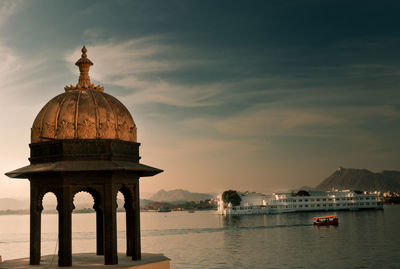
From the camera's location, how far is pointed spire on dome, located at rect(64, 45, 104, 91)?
17.7m

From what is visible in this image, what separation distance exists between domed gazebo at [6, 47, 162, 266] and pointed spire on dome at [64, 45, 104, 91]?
1.64ft

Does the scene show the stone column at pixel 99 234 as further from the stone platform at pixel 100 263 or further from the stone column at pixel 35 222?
the stone column at pixel 35 222

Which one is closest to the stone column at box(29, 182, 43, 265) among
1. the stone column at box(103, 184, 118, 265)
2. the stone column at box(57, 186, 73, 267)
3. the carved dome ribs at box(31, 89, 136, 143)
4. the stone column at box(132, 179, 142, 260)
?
the stone column at box(57, 186, 73, 267)

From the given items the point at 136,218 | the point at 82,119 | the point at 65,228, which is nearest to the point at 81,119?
the point at 82,119

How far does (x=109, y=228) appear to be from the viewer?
51.7 feet

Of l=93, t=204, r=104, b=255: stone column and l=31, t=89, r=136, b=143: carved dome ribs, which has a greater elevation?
l=31, t=89, r=136, b=143: carved dome ribs

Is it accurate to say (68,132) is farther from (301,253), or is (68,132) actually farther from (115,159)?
(301,253)

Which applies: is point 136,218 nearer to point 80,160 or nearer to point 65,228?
point 65,228

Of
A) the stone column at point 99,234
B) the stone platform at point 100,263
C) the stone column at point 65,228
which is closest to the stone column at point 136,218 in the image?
the stone platform at point 100,263

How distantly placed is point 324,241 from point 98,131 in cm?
8633

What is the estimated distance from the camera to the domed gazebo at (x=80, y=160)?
15.8 meters

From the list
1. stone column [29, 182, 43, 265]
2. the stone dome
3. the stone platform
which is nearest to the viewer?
the stone platform

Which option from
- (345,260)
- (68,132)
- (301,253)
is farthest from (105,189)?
(301,253)

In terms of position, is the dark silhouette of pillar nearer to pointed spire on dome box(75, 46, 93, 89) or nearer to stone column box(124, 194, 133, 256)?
stone column box(124, 194, 133, 256)
